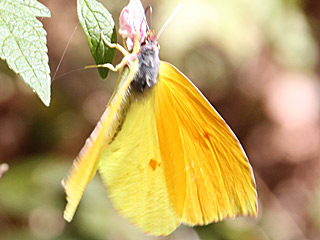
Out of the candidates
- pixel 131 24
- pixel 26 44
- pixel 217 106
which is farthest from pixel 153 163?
pixel 217 106

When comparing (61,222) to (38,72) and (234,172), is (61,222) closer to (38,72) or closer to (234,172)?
(234,172)

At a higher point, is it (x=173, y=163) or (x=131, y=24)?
(x=131, y=24)

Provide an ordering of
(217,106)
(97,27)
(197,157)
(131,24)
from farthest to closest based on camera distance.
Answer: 1. (217,106)
2. (197,157)
3. (131,24)
4. (97,27)

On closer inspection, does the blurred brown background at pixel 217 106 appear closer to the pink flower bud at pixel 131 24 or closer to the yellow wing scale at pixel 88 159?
the pink flower bud at pixel 131 24

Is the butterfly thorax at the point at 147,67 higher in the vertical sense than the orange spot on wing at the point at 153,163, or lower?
higher

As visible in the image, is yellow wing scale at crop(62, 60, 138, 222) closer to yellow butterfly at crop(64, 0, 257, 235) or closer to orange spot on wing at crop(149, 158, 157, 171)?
yellow butterfly at crop(64, 0, 257, 235)

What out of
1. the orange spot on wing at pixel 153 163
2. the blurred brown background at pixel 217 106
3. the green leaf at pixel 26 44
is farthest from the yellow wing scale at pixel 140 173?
the blurred brown background at pixel 217 106

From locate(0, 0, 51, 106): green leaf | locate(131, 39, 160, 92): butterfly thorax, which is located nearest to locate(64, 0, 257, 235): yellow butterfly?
locate(131, 39, 160, 92): butterfly thorax

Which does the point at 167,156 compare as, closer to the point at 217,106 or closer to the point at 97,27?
the point at 97,27
